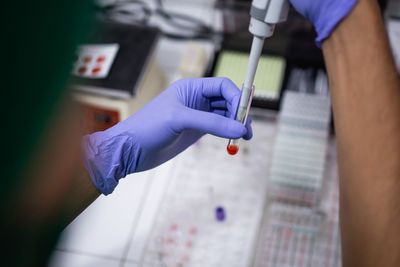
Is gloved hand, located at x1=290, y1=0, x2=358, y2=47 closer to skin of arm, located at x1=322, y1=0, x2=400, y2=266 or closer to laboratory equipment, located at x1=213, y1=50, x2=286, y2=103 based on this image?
skin of arm, located at x1=322, y1=0, x2=400, y2=266

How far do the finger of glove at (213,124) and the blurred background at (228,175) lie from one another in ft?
1.67

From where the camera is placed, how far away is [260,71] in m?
1.62

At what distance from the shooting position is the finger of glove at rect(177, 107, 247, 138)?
835mm

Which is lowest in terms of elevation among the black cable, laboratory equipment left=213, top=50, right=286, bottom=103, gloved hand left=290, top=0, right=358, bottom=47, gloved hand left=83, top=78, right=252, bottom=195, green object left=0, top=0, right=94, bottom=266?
the black cable

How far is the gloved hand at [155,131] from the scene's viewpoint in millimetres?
852

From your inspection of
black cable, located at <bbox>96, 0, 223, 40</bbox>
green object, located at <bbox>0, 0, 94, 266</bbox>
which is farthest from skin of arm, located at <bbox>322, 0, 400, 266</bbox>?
black cable, located at <bbox>96, 0, 223, 40</bbox>

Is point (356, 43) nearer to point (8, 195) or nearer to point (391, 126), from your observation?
point (391, 126)

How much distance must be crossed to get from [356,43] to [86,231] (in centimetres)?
113

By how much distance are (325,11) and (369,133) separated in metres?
0.27

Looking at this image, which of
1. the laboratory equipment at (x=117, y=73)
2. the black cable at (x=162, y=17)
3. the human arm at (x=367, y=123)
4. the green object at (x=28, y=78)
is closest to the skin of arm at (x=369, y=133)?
the human arm at (x=367, y=123)

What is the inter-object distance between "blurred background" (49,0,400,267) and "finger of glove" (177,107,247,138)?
510mm

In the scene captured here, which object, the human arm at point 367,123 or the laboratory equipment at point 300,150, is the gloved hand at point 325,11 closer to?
the human arm at point 367,123

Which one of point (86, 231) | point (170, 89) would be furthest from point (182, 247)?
point (170, 89)

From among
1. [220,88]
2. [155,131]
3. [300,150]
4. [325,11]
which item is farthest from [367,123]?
[300,150]
